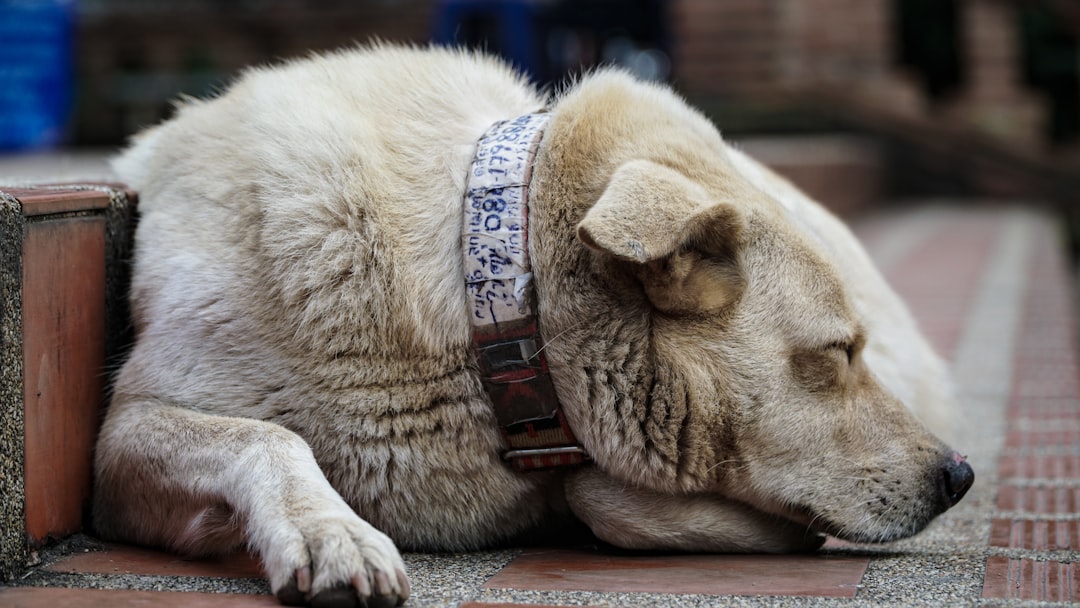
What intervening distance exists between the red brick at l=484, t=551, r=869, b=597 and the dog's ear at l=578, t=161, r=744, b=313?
0.55 meters

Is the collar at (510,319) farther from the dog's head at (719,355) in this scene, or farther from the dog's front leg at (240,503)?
the dog's front leg at (240,503)

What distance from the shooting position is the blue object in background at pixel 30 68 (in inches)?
338

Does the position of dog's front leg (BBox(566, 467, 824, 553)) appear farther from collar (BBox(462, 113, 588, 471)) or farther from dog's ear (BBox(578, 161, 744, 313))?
dog's ear (BBox(578, 161, 744, 313))

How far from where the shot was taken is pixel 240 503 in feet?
8.11

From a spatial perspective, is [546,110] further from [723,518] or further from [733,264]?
[723,518]

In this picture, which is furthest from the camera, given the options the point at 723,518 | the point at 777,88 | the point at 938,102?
the point at 938,102

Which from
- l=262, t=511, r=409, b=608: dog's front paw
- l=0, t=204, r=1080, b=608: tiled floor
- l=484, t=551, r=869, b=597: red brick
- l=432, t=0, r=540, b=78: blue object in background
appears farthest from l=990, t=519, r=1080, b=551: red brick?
l=432, t=0, r=540, b=78: blue object in background

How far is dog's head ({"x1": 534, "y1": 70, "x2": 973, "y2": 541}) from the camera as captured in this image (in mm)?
2662

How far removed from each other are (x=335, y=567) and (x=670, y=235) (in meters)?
0.89

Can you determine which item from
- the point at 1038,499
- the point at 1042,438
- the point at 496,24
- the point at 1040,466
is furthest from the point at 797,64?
the point at 1038,499

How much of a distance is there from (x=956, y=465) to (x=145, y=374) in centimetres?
181

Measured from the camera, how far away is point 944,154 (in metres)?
15.2

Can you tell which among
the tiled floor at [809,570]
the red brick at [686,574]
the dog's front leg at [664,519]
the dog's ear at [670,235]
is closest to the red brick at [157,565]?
the tiled floor at [809,570]

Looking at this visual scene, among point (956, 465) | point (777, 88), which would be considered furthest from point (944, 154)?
point (956, 465)
